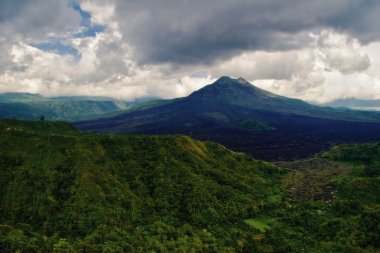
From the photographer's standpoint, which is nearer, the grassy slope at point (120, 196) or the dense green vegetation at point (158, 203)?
the grassy slope at point (120, 196)

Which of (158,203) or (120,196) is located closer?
(120,196)

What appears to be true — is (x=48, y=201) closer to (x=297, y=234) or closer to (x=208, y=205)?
(x=208, y=205)

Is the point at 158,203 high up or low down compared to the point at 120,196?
down

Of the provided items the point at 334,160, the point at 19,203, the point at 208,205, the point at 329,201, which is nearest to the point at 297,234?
the point at 208,205
